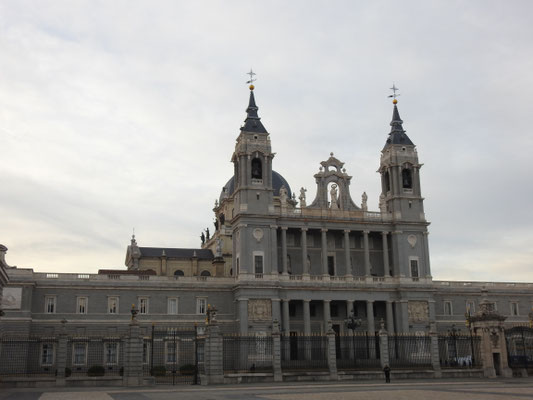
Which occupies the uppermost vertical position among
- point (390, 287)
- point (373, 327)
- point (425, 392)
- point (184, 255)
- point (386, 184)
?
point (386, 184)

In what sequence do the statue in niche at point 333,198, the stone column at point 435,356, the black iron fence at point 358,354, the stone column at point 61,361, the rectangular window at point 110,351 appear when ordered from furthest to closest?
the statue in niche at point 333,198, the rectangular window at point 110,351, the black iron fence at point 358,354, the stone column at point 435,356, the stone column at point 61,361

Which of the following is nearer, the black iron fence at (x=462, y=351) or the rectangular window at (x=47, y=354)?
the black iron fence at (x=462, y=351)

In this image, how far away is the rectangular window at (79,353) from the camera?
67.0m

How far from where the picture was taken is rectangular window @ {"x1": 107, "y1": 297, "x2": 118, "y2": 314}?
71000 mm

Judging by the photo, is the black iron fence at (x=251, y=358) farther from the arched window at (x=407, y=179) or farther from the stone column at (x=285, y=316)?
the arched window at (x=407, y=179)

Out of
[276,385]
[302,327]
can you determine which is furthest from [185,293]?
[276,385]

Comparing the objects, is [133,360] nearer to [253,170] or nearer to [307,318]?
[307,318]

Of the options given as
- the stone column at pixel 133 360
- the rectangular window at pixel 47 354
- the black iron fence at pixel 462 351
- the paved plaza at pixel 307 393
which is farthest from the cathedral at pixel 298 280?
the paved plaza at pixel 307 393

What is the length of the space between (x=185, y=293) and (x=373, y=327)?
2241 centimetres

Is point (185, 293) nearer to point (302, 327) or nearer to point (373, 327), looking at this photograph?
point (302, 327)

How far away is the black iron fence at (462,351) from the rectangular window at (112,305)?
116 feet

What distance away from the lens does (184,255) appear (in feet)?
307

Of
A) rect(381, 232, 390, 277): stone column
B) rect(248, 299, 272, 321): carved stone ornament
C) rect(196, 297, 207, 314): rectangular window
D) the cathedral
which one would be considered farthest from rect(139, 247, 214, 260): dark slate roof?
rect(381, 232, 390, 277): stone column

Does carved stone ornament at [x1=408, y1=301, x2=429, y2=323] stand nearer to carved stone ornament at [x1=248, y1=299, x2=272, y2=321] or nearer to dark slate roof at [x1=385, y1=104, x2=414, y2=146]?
carved stone ornament at [x1=248, y1=299, x2=272, y2=321]
